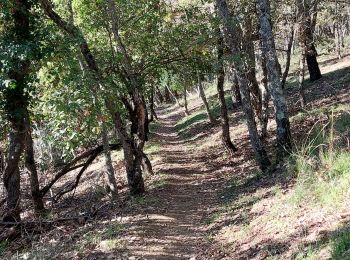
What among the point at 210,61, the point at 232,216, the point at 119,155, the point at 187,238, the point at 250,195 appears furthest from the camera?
the point at 119,155

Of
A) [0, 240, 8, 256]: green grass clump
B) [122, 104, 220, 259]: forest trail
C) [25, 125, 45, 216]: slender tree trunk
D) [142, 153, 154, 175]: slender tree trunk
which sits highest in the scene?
[25, 125, 45, 216]: slender tree trunk

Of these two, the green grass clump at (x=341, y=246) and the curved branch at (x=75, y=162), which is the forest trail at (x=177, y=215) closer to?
the curved branch at (x=75, y=162)

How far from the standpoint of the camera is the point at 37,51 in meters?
10.2

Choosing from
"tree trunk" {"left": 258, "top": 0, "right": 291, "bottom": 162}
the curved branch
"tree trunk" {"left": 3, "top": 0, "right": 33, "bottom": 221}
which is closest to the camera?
"tree trunk" {"left": 3, "top": 0, "right": 33, "bottom": 221}

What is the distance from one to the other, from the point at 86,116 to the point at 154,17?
505 centimetres

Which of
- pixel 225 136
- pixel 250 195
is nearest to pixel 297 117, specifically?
pixel 225 136

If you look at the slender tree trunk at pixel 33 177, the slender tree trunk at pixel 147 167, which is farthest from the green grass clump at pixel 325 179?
the slender tree trunk at pixel 33 177

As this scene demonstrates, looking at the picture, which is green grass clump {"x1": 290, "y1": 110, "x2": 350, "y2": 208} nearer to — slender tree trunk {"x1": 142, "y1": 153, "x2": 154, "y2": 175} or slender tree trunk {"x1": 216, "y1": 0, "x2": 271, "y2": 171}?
slender tree trunk {"x1": 216, "y1": 0, "x2": 271, "y2": 171}

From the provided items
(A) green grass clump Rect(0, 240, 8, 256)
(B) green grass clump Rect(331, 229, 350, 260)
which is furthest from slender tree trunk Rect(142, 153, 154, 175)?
(B) green grass clump Rect(331, 229, 350, 260)

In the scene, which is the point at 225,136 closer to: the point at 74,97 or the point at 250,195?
the point at 250,195

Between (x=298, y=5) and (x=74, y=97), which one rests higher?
(x=298, y=5)

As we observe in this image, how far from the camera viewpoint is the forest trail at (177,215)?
8.59 m

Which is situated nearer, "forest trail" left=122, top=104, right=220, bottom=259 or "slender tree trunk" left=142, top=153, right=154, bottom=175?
"forest trail" left=122, top=104, right=220, bottom=259

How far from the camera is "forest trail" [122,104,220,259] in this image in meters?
8.59
